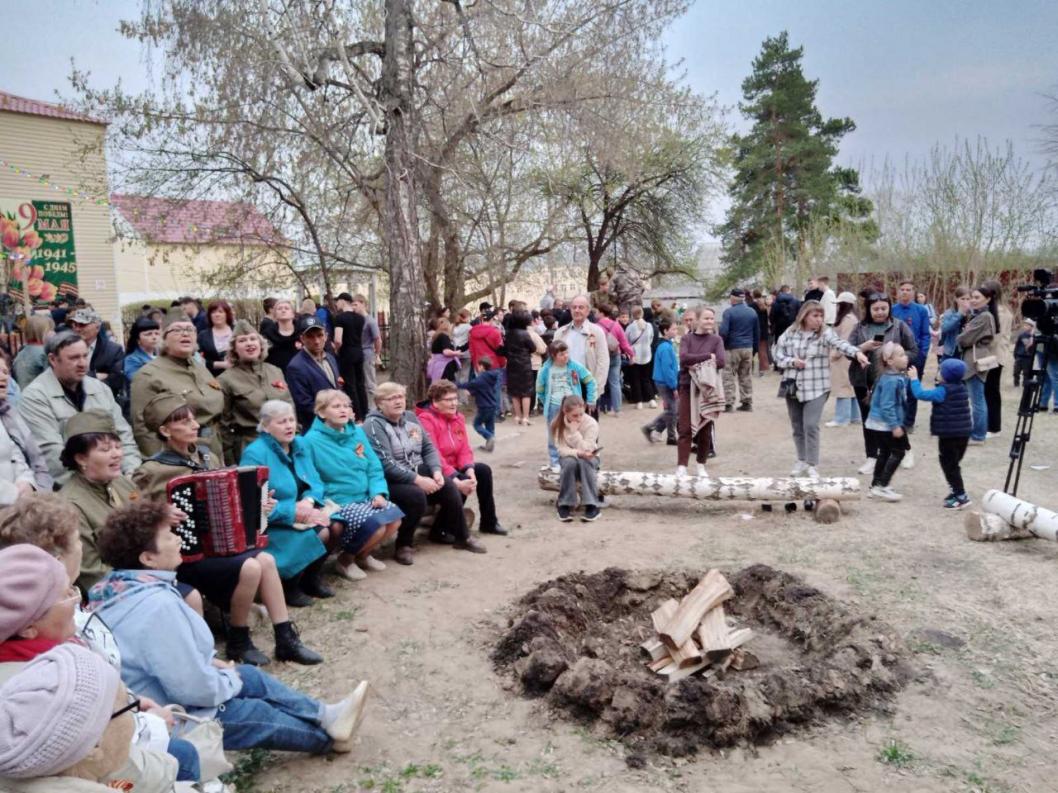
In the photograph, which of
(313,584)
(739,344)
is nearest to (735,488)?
(313,584)

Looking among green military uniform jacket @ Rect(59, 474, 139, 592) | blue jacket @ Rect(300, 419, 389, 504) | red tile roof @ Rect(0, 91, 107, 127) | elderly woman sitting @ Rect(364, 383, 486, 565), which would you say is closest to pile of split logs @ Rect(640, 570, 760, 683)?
elderly woman sitting @ Rect(364, 383, 486, 565)

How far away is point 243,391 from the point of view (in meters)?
5.88

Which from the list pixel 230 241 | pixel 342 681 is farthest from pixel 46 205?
pixel 342 681

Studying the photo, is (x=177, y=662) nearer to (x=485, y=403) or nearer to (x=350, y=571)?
(x=350, y=571)

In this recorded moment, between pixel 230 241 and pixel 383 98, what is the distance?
555 cm

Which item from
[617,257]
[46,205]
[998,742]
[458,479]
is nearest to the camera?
[998,742]

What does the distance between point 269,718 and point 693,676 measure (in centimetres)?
222

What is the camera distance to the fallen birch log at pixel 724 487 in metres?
6.75

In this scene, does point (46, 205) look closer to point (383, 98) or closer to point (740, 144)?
point (383, 98)

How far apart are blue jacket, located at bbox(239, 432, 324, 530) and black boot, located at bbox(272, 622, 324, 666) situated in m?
0.79

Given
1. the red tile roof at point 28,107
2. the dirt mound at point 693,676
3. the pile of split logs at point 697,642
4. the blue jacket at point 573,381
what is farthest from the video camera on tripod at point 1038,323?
the red tile roof at point 28,107

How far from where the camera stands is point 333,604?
504 cm

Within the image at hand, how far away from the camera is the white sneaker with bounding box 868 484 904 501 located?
7094 mm

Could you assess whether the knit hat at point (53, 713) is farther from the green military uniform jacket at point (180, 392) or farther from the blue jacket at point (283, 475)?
the green military uniform jacket at point (180, 392)
